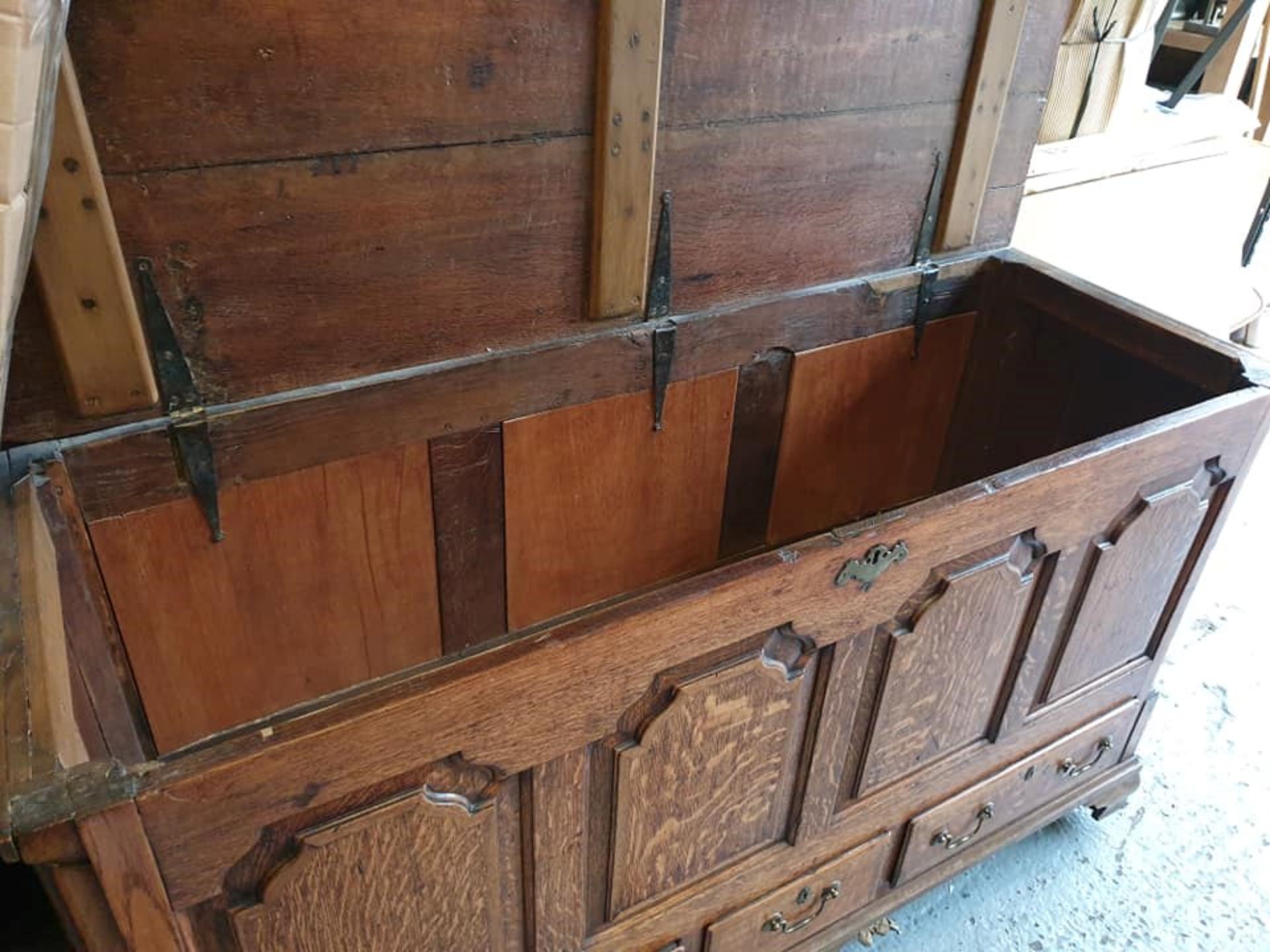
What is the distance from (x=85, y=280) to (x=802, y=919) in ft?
4.00

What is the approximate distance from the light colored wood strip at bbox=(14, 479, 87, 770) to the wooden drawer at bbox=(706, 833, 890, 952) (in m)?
0.82

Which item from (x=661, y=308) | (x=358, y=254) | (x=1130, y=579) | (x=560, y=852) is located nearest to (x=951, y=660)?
(x=1130, y=579)

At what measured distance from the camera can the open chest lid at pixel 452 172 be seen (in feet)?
3.34

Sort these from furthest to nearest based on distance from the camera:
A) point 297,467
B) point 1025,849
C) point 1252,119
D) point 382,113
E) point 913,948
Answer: point 1252,119 < point 1025,849 < point 913,948 < point 297,467 < point 382,113

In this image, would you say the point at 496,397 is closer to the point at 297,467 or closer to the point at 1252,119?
the point at 297,467

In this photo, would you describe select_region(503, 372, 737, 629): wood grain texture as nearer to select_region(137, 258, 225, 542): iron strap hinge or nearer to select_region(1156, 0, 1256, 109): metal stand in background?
select_region(137, 258, 225, 542): iron strap hinge

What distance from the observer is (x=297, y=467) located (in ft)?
4.27

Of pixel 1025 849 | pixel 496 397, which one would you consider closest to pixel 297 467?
pixel 496 397

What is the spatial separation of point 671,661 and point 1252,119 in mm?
2738

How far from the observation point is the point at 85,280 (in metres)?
1.03

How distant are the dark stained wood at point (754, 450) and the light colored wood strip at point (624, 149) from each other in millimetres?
306

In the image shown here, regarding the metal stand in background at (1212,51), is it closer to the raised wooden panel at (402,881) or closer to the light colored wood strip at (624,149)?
the light colored wood strip at (624,149)

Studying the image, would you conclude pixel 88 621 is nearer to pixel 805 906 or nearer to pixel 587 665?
pixel 587 665

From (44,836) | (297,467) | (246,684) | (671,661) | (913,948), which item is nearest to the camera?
(44,836)
